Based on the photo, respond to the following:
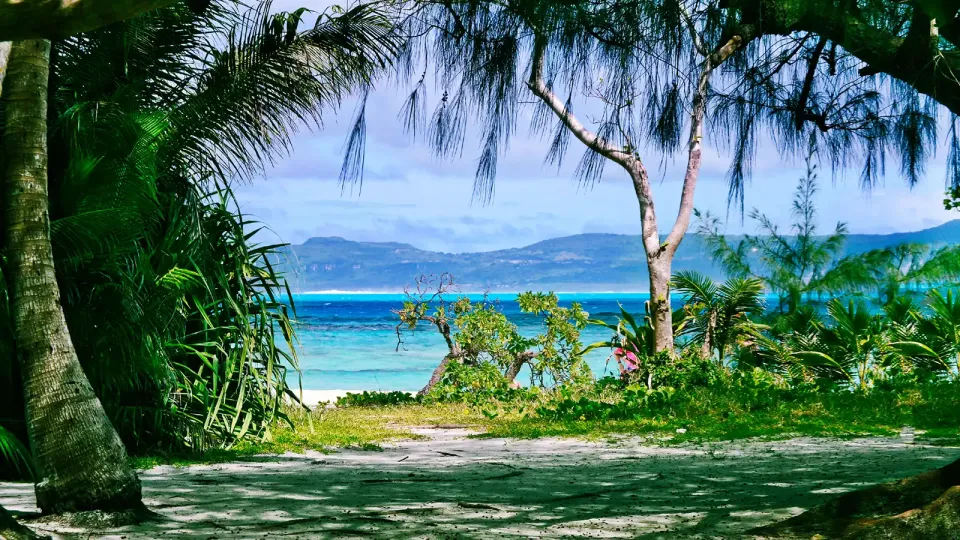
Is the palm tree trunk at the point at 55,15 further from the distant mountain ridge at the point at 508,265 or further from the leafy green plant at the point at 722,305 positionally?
the distant mountain ridge at the point at 508,265

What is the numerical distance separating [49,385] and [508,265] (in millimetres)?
70271

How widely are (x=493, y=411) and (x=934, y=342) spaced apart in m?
5.10

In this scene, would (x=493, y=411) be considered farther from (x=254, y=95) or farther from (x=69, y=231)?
(x=69, y=231)

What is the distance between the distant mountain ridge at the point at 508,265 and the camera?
7175 centimetres

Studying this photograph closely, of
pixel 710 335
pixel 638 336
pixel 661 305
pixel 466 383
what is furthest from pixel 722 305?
pixel 466 383

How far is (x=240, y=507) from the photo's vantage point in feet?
13.3

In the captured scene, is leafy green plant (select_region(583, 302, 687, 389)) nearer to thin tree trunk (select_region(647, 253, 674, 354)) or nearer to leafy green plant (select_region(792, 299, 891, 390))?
thin tree trunk (select_region(647, 253, 674, 354))

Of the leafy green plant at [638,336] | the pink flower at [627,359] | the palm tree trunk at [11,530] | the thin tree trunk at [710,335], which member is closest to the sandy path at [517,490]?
the palm tree trunk at [11,530]

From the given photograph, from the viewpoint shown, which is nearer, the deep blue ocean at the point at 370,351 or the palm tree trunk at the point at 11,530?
the palm tree trunk at the point at 11,530

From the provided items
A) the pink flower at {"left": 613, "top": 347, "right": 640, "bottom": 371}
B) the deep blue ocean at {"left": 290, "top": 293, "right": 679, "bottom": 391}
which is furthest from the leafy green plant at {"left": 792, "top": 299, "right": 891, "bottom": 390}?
the deep blue ocean at {"left": 290, "top": 293, "right": 679, "bottom": 391}

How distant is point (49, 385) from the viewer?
386 cm

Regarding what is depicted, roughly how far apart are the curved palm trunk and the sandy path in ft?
0.83

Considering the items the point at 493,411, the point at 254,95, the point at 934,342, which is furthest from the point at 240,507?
the point at 934,342

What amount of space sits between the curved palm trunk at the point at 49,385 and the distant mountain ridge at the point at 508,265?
62.9m
